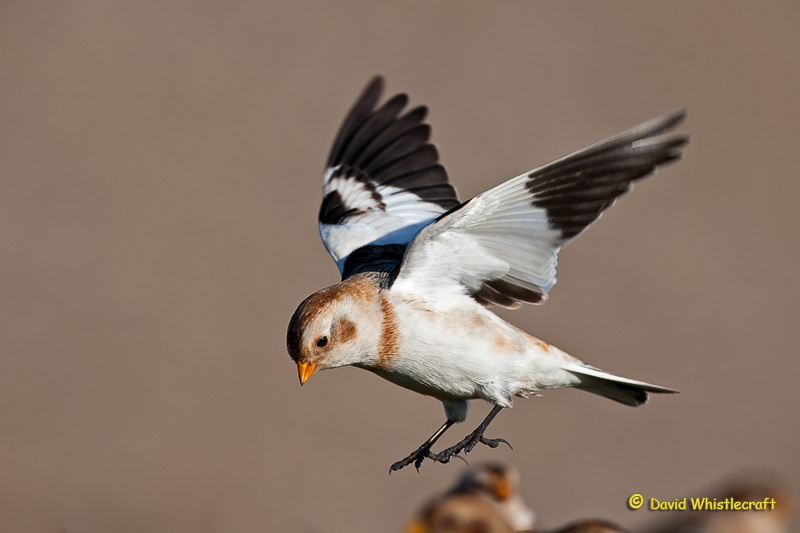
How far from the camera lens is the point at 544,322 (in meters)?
13.4

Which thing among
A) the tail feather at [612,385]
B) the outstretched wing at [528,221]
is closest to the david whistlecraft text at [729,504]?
the tail feather at [612,385]

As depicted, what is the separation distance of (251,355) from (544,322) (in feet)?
12.2

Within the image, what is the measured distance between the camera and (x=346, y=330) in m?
5.61

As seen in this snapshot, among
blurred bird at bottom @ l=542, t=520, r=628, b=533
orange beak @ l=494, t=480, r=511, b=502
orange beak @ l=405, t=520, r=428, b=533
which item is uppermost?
orange beak @ l=405, t=520, r=428, b=533

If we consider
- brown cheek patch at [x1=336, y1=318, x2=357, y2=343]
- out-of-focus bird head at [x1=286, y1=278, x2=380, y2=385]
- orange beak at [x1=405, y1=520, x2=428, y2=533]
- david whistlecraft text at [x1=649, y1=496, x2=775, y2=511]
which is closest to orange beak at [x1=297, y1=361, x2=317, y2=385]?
out-of-focus bird head at [x1=286, y1=278, x2=380, y2=385]

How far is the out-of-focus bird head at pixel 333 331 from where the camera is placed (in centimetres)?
559

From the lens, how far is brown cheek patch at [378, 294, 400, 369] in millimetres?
5641

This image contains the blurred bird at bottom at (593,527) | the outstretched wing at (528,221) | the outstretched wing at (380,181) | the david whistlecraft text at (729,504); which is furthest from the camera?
the outstretched wing at (380,181)

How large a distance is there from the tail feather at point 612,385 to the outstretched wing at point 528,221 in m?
0.54

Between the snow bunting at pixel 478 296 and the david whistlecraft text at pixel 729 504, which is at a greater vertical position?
the snow bunting at pixel 478 296

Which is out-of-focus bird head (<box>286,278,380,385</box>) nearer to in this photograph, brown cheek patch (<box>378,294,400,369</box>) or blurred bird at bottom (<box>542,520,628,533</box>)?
brown cheek patch (<box>378,294,400,369</box>)

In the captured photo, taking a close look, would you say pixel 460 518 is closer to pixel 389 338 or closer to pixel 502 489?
pixel 389 338

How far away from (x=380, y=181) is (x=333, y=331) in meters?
2.63

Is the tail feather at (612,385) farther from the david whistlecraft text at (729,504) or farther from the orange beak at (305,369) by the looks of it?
the orange beak at (305,369)
